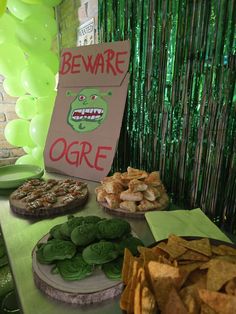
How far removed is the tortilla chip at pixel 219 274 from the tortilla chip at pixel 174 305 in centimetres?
8

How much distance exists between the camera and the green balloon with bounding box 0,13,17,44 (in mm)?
2070

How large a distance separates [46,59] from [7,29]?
371 millimetres

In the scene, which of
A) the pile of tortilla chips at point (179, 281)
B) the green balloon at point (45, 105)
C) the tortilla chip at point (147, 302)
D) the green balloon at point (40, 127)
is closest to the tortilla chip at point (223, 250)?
the pile of tortilla chips at point (179, 281)

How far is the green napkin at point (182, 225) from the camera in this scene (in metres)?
0.87

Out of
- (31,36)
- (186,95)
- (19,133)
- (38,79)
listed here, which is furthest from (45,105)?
(186,95)

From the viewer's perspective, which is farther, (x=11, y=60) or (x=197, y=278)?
(x=11, y=60)

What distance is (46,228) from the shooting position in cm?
95

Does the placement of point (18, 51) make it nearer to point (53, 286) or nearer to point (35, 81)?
point (35, 81)

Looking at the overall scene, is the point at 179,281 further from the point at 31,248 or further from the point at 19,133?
the point at 19,133

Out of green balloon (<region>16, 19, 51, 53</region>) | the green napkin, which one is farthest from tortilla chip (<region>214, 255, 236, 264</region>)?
green balloon (<region>16, 19, 51, 53</region>)

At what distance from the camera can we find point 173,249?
0.61 meters

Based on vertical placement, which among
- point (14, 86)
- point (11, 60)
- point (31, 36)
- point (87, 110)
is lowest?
point (87, 110)

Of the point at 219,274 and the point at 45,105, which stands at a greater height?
the point at 45,105

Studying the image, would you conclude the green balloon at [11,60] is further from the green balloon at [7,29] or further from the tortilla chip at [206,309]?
the tortilla chip at [206,309]
